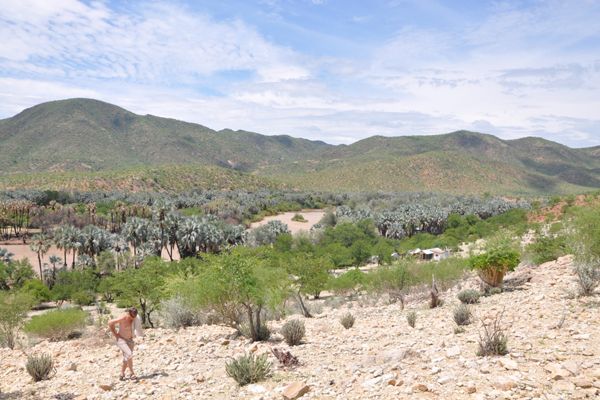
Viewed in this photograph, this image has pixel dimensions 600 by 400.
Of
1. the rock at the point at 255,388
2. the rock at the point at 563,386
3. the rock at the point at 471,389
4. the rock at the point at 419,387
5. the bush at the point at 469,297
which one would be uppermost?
the rock at the point at 563,386

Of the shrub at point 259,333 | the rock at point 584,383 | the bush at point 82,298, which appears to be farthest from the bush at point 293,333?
the bush at point 82,298

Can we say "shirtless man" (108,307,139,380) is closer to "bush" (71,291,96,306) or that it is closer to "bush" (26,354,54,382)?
"bush" (26,354,54,382)

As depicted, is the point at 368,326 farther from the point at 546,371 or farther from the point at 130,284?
the point at 130,284

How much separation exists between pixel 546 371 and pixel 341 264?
42.9m

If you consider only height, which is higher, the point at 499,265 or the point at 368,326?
the point at 499,265

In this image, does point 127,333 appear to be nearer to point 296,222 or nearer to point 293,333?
point 293,333

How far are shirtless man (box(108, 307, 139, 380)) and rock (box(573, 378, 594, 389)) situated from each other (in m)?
9.01

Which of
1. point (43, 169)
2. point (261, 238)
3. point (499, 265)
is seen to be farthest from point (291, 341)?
point (43, 169)

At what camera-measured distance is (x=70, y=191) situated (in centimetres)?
9469

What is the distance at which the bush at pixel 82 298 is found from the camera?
1529 inches

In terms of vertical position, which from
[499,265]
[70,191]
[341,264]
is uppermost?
[70,191]

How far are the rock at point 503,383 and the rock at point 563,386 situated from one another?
0.55 m

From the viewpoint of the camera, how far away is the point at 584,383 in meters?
5.66

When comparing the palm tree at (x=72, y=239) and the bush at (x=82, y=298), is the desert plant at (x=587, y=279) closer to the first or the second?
the bush at (x=82, y=298)
